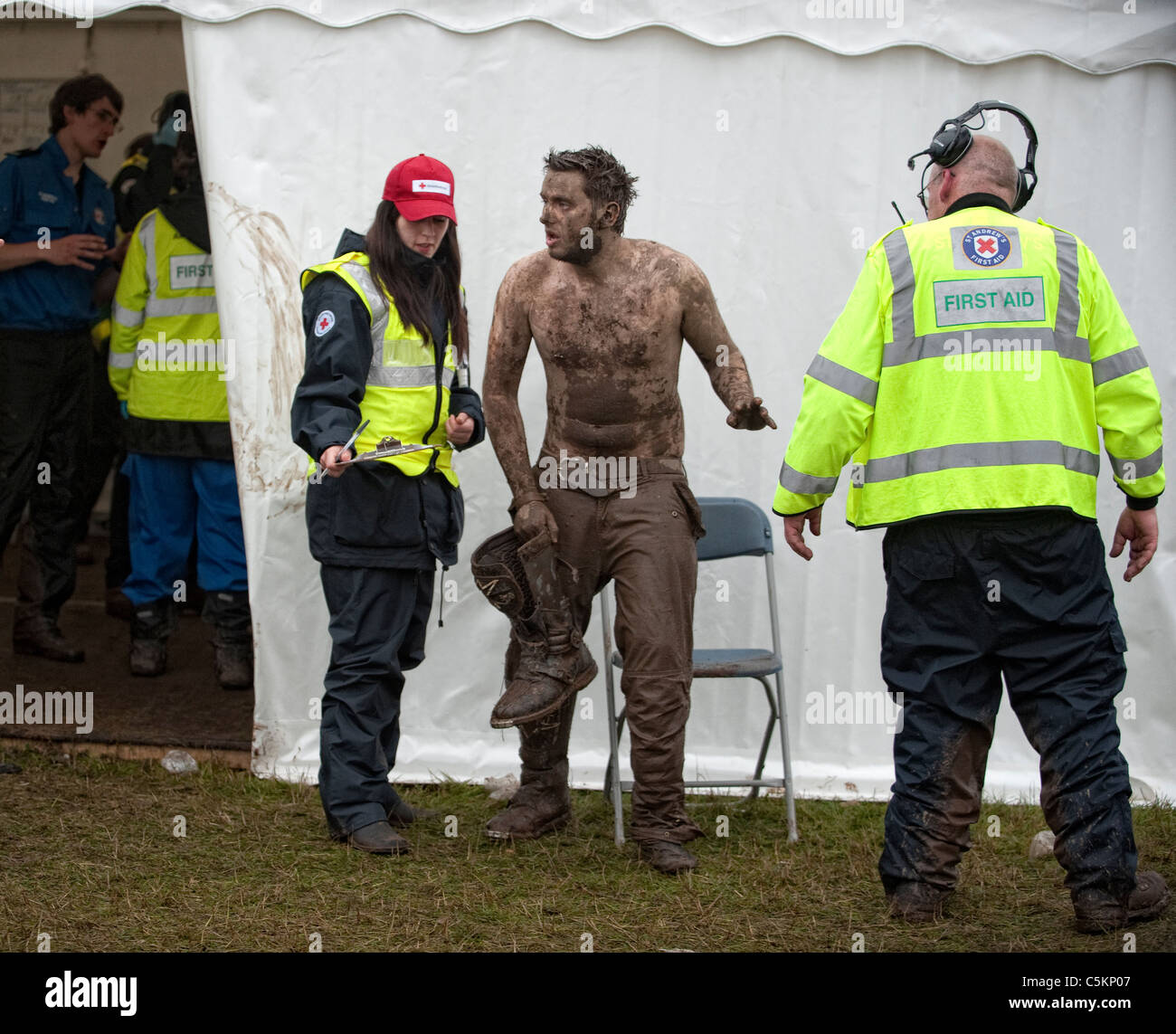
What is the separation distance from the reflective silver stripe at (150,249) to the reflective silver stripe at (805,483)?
3348 mm

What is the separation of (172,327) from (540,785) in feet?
8.51

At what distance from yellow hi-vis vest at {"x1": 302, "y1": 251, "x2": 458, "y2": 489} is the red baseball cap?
217 mm

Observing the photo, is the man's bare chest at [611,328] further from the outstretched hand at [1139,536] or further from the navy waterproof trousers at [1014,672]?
the outstretched hand at [1139,536]

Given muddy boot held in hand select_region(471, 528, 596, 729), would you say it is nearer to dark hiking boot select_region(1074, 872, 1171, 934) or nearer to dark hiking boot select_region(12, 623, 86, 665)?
dark hiking boot select_region(1074, 872, 1171, 934)

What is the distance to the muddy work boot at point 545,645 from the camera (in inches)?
187

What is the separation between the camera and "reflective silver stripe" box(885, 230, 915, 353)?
3.97 meters

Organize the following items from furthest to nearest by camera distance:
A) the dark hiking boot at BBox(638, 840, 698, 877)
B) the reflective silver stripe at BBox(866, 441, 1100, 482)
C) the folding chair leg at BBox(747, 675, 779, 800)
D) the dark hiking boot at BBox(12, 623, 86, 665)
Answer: the dark hiking boot at BBox(12, 623, 86, 665) < the folding chair leg at BBox(747, 675, 779, 800) < the dark hiking boot at BBox(638, 840, 698, 877) < the reflective silver stripe at BBox(866, 441, 1100, 482)

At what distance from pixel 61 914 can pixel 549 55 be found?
326 centimetres

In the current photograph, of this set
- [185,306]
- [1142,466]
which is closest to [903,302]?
[1142,466]

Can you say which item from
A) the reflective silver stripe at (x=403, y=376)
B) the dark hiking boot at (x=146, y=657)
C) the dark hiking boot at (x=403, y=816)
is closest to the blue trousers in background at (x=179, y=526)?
the dark hiking boot at (x=146, y=657)

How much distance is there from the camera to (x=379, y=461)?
470 centimetres

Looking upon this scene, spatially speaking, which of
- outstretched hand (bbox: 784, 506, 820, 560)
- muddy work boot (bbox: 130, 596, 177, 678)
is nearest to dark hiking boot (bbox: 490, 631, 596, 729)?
outstretched hand (bbox: 784, 506, 820, 560)

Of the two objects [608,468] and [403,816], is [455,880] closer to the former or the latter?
[403,816]

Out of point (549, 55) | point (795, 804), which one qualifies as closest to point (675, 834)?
point (795, 804)
